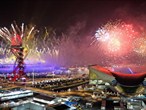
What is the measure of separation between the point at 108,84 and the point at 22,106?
Answer: 3802 centimetres

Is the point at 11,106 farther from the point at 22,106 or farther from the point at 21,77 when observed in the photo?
the point at 21,77

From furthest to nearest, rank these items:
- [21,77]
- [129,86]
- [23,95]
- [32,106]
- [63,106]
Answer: [21,77] → [129,86] → [23,95] → [63,106] → [32,106]

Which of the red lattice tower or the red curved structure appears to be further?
the red lattice tower

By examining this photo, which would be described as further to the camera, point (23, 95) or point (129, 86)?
point (129, 86)

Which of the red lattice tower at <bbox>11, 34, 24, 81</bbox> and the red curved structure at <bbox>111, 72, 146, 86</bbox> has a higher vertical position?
the red lattice tower at <bbox>11, 34, 24, 81</bbox>

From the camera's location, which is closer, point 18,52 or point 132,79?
point 132,79

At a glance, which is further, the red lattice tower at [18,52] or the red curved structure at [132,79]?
the red lattice tower at [18,52]

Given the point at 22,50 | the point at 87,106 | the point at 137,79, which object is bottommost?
the point at 87,106

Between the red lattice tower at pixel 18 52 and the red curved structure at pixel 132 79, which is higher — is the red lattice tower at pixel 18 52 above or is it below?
above

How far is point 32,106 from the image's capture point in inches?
1622

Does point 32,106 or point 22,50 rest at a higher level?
point 22,50

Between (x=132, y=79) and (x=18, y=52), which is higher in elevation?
(x=18, y=52)

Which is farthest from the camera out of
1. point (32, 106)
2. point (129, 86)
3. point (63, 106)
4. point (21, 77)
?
point (21, 77)

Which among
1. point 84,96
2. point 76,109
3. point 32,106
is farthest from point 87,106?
point 32,106
